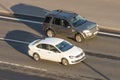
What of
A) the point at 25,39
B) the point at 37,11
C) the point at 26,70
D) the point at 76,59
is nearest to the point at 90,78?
the point at 76,59

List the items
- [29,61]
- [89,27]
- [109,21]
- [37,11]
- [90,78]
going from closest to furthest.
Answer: [90,78] → [29,61] → [89,27] → [109,21] → [37,11]

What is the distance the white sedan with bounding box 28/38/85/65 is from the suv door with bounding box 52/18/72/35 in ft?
10.4

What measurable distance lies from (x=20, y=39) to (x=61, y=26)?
3.19 m

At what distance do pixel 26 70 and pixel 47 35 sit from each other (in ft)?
20.5

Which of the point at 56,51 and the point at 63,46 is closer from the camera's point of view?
the point at 56,51

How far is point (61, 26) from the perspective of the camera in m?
36.9

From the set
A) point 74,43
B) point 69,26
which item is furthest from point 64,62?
point 69,26

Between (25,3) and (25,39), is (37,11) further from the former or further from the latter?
(25,39)

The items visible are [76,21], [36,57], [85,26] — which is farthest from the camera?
[76,21]

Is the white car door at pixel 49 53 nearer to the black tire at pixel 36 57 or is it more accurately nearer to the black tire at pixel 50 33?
the black tire at pixel 36 57

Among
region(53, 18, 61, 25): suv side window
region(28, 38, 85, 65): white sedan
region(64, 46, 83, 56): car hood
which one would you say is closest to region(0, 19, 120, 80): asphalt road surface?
region(28, 38, 85, 65): white sedan

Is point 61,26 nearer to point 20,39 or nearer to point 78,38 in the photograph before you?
point 78,38

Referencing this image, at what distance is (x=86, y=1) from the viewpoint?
44812 mm

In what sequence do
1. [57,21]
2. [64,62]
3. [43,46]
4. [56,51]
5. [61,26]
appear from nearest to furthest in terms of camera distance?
[64,62] → [56,51] → [43,46] → [61,26] → [57,21]
